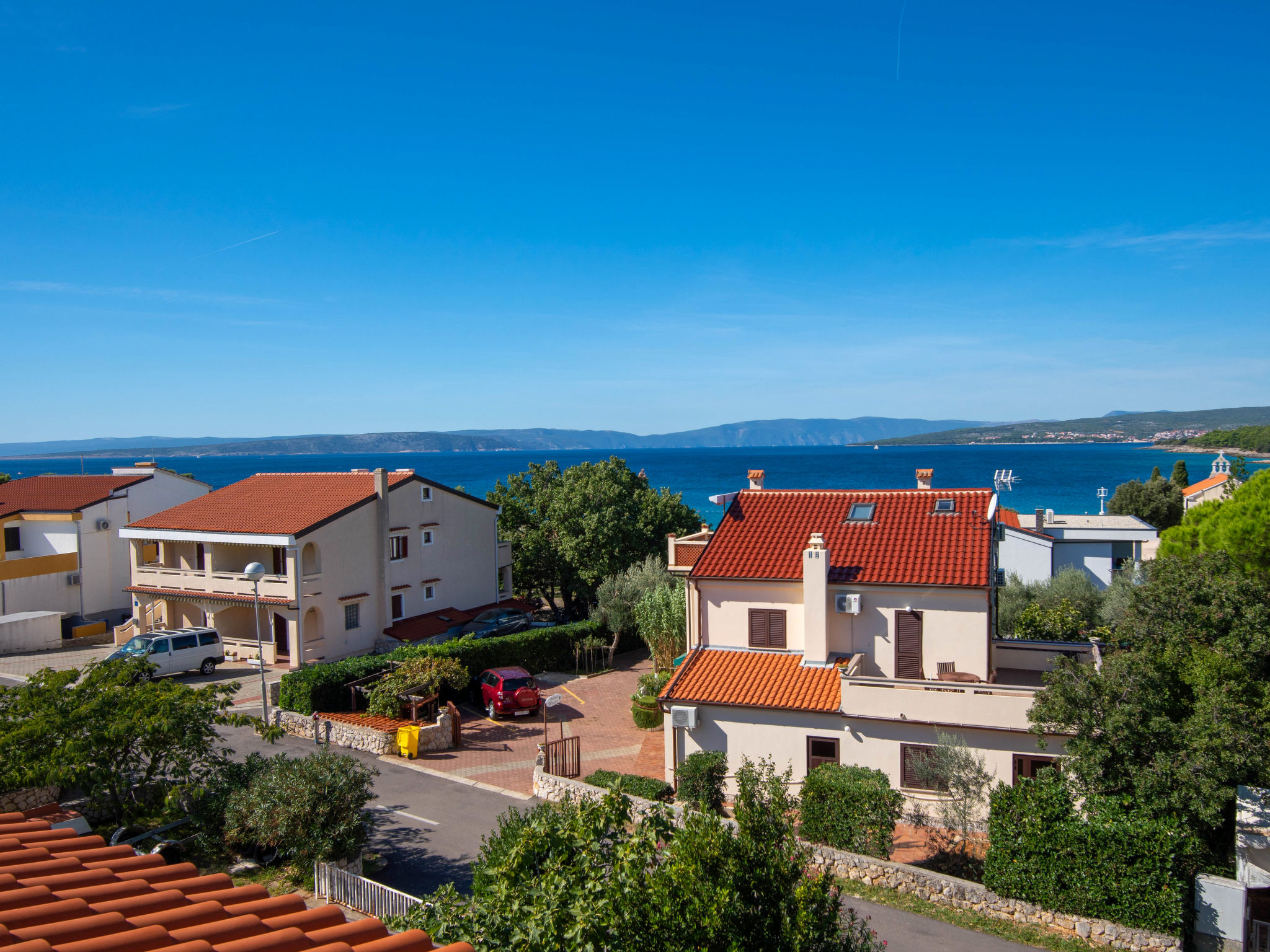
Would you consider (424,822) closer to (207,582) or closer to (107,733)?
(107,733)

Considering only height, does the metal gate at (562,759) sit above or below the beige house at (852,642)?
below

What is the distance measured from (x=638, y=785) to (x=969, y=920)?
299 inches

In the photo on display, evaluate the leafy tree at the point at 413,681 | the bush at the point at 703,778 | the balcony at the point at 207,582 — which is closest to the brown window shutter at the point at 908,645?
the bush at the point at 703,778

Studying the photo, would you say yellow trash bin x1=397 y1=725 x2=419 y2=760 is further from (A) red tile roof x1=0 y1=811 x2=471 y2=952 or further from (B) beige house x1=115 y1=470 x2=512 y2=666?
(A) red tile roof x1=0 y1=811 x2=471 y2=952

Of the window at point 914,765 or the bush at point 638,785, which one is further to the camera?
the bush at point 638,785

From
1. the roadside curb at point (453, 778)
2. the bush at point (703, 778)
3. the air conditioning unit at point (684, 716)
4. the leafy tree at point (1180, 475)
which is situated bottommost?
the roadside curb at point (453, 778)

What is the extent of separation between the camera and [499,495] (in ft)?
148

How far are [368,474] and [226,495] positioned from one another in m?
7.29

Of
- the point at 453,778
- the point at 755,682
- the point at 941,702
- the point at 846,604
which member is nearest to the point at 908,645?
the point at 846,604

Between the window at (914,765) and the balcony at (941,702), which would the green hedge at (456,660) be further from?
the window at (914,765)

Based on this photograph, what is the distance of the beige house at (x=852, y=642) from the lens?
59.2ft

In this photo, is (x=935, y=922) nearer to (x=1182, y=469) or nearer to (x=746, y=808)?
(x=746, y=808)

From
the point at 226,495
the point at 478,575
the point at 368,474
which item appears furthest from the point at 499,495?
the point at 226,495

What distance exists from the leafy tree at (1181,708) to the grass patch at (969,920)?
8.62ft
